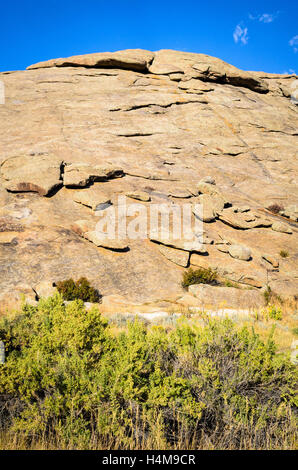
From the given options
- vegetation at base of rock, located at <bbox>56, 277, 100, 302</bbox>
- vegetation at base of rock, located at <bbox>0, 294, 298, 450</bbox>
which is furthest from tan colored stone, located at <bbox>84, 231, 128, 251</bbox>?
vegetation at base of rock, located at <bbox>0, 294, 298, 450</bbox>

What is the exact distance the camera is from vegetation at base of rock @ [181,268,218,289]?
498 inches

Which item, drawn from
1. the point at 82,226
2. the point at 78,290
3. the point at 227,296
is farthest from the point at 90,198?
the point at 227,296

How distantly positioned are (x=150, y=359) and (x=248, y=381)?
67.6 inches

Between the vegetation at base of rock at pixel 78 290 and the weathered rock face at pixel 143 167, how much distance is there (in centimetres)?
70

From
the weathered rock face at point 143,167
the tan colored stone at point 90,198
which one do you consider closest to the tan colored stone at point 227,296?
the weathered rock face at point 143,167

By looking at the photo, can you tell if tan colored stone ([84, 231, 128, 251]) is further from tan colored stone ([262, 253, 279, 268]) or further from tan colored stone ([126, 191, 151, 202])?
tan colored stone ([262, 253, 279, 268])

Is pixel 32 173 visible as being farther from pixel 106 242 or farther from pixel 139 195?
pixel 106 242

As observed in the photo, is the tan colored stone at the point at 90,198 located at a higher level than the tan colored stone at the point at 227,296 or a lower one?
higher

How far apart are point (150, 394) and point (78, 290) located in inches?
282

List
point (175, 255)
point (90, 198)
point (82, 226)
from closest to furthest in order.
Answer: point (175, 255) < point (82, 226) < point (90, 198)

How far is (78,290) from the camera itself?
10.8 meters

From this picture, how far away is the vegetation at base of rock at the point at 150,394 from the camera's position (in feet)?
12.7

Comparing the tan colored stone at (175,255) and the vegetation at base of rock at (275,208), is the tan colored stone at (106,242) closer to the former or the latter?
the tan colored stone at (175,255)

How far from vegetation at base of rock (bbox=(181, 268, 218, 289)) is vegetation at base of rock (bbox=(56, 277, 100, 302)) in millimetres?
4027
